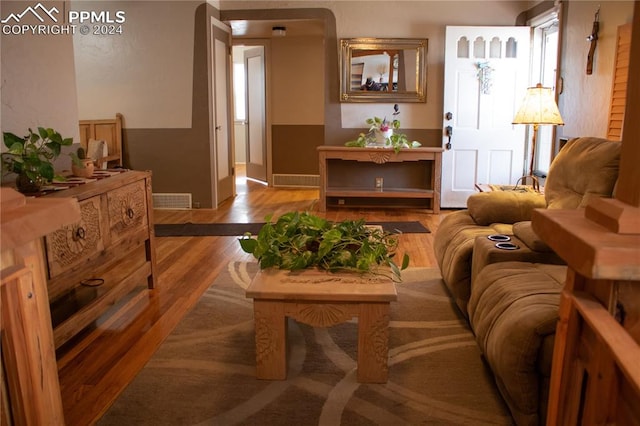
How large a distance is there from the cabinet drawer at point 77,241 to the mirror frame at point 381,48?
149 inches

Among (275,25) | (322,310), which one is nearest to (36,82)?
(322,310)

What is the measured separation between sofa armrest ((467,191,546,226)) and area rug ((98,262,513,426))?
654 mm

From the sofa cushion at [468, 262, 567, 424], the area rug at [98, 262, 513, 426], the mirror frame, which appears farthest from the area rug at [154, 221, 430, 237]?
the sofa cushion at [468, 262, 567, 424]

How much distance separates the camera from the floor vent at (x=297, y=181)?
7.78 m

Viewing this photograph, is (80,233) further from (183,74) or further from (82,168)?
(183,74)

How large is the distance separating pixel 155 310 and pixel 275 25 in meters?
4.44

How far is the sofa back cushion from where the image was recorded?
8.44 ft

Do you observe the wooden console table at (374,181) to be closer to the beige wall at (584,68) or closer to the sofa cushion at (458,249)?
the beige wall at (584,68)

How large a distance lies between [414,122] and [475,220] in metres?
2.87

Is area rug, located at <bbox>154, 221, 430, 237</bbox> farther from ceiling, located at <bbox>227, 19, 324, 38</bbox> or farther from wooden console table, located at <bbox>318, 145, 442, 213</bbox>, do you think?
ceiling, located at <bbox>227, 19, 324, 38</bbox>

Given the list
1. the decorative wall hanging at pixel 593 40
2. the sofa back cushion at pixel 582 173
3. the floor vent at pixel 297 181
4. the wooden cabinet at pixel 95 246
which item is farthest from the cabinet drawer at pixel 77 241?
the floor vent at pixel 297 181

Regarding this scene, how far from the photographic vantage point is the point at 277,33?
670 centimetres

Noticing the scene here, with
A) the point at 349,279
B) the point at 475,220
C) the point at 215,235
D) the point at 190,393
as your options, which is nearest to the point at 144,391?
the point at 190,393

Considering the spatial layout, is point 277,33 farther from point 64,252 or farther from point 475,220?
point 64,252
